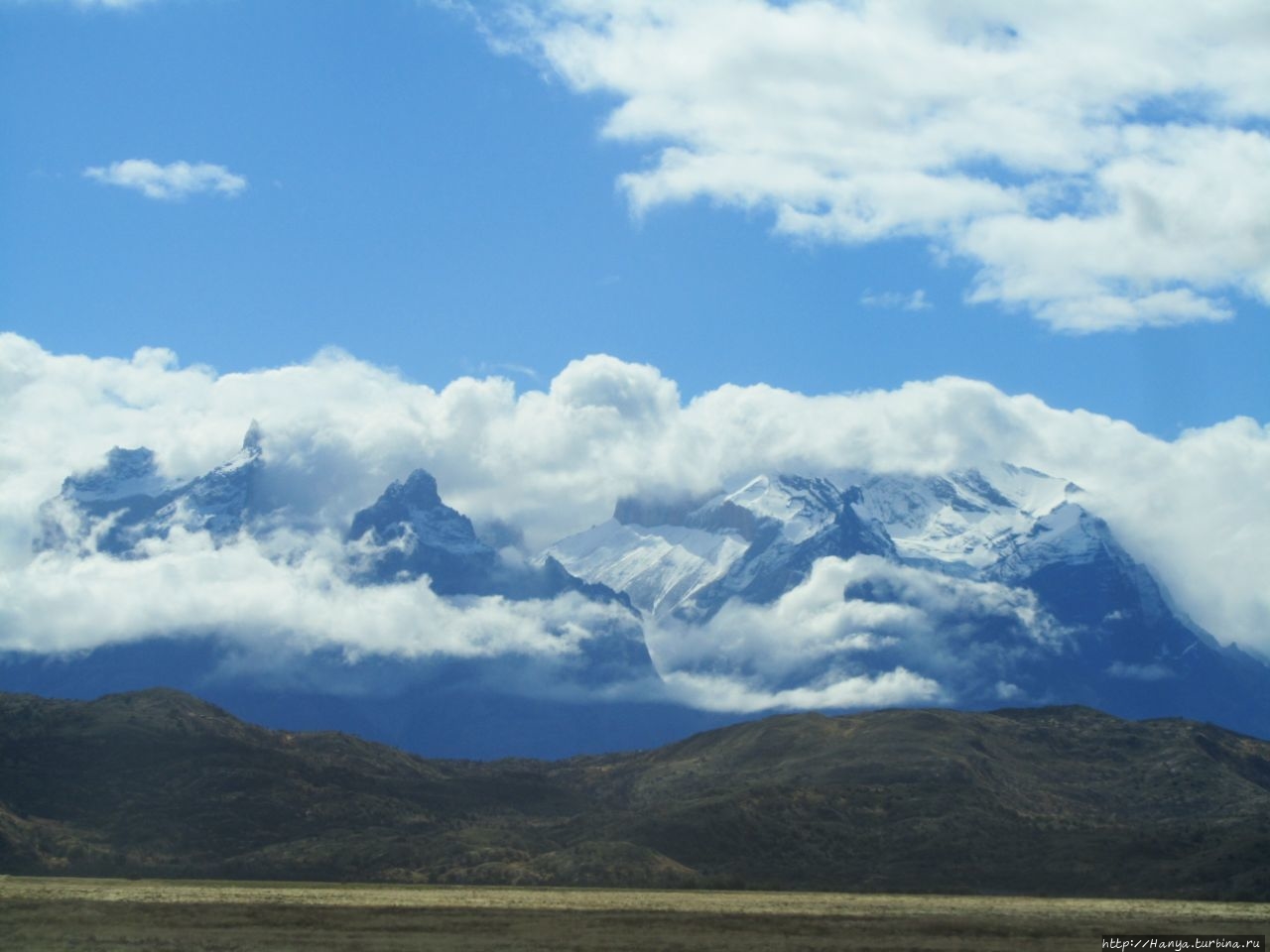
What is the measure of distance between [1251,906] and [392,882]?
89310 mm

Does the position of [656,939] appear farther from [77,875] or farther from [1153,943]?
[77,875]

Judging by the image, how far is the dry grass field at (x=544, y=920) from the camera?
117 metres

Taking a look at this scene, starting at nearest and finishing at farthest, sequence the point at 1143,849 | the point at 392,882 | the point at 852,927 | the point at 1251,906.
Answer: the point at 852,927 → the point at 1251,906 → the point at 392,882 → the point at 1143,849

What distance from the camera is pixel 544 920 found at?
130750mm

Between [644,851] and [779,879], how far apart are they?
16.5m

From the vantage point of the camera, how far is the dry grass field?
116938mm

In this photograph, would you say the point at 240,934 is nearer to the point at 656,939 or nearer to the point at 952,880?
the point at 656,939

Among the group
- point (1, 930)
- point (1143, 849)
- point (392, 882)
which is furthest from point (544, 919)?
point (1143, 849)

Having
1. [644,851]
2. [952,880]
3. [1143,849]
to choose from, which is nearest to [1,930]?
[644,851]

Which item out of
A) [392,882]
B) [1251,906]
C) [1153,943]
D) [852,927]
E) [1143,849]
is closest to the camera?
[1153,943]

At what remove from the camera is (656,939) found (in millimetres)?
120312

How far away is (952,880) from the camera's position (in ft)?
618

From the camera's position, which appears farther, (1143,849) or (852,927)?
(1143,849)

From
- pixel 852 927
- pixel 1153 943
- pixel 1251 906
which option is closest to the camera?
pixel 1153 943
